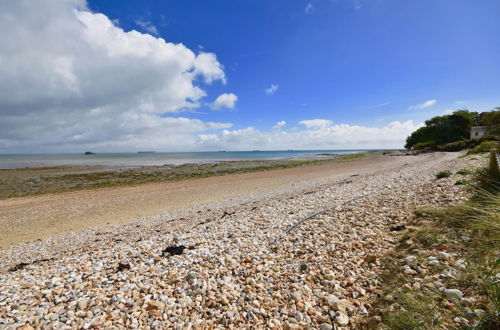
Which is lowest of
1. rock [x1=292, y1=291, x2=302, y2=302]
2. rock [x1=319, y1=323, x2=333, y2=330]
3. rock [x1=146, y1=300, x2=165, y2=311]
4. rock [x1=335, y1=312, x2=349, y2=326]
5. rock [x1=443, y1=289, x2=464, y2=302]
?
rock [x1=319, y1=323, x2=333, y2=330]

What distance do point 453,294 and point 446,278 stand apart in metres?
0.50

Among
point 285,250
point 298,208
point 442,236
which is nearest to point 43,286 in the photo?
point 285,250

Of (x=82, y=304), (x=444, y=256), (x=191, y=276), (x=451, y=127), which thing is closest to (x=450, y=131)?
(x=451, y=127)

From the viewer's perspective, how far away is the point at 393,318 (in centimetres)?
277

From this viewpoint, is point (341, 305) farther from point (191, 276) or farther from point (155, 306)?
point (155, 306)

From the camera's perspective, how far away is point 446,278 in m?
3.30

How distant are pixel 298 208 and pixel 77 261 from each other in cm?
698

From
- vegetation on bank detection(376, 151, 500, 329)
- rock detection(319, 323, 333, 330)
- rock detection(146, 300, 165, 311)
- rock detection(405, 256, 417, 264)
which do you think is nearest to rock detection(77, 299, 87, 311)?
rock detection(146, 300, 165, 311)

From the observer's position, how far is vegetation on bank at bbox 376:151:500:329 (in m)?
2.57

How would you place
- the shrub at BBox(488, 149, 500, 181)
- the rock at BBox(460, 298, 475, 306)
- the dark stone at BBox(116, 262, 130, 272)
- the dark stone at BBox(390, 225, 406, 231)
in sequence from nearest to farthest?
the rock at BBox(460, 298, 475, 306) → the dark stone at BBox(116, 262, 130, 272) → the dark stone at BBox(390, 225, 406, 231) → the shrub at BBox(488, 149, 500, 181)

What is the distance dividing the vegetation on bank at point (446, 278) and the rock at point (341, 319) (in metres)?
0.46

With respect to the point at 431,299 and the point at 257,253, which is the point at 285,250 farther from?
the point at 431,299

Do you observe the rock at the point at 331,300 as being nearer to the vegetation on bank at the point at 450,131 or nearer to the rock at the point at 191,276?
the rock at the point at 191,276

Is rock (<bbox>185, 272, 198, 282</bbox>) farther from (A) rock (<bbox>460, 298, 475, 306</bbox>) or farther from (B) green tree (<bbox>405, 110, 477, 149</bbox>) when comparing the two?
(B) green tree (<bbox>405, 110, 477, 149</bbox>)
